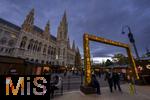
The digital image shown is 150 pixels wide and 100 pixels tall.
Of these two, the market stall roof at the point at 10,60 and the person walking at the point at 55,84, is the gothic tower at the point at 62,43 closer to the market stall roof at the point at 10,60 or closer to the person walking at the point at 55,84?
the market stall roof at the point at 10,60

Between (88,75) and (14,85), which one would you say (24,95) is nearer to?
(14,85)

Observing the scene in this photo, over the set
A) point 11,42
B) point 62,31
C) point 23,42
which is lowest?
point 11,42

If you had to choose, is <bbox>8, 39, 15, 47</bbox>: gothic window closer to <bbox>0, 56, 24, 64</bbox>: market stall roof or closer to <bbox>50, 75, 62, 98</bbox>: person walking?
<bbox>0, 56, 24, 64</bbox>: market stall roof

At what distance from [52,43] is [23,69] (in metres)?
46.4

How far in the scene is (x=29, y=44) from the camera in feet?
144

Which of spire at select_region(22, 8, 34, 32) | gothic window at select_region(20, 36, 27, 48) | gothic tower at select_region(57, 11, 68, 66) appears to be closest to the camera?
gothic window at select_region(20, 36, 27, 48)

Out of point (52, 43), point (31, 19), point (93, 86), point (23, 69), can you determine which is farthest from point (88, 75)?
point (52, 43)

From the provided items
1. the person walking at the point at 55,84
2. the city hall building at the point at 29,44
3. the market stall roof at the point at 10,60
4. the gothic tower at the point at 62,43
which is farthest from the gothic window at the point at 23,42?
the person walking at the point at 55,84

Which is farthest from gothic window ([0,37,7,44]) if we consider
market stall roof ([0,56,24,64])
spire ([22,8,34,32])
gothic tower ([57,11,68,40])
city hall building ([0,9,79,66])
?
gothic tower ([57,11,68,40])

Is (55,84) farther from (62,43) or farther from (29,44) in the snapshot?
(62,43)

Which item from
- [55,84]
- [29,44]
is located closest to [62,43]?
[29,44]

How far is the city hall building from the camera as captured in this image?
3716 cm

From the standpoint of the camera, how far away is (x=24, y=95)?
276 centimetres

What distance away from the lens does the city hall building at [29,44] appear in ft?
122
